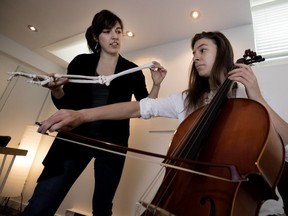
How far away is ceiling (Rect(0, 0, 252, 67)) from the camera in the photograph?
159 cm

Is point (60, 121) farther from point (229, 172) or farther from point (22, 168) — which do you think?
point (22, 168)

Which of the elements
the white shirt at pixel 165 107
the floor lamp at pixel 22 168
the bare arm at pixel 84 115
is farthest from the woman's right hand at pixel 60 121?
the floor lamp at pixel 22 168

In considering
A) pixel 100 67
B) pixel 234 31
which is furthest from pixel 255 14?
pixel 100 67

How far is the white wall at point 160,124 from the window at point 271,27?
0.08m

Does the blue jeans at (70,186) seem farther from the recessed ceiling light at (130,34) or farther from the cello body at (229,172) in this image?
the recessed ceiling light at (130,34)

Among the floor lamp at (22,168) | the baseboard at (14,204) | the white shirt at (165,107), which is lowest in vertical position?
the baseboard at (14,204)

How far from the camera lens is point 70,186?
31.9 inches

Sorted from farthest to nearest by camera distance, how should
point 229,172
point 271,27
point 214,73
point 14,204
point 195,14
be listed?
point 14,204
point 195,14
point 271,27
point 214,73
point 229,172

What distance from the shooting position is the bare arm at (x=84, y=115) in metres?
0.50

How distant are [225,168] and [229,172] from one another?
0.04m

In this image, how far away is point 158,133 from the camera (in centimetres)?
163

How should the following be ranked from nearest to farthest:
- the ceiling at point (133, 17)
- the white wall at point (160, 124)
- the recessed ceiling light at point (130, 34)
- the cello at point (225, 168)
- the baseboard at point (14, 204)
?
the cello at point (225, 168), the white wall at point (160, 124), the ceiling at point (133, 17), the recessed ceiling light at point (130, 34), the baseboard at point (14, 204)

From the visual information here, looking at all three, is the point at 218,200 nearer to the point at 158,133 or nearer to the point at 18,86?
the point at 158,133

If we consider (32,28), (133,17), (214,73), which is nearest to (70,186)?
(214,73)
